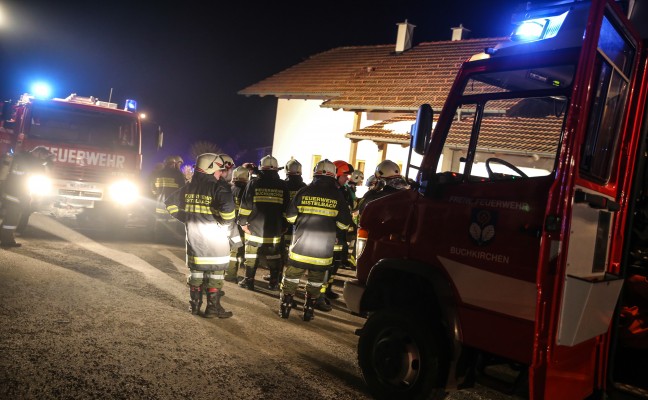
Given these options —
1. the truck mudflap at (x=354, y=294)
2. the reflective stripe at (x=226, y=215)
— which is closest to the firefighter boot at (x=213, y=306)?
the reflective stripe at (x=226, y=215)

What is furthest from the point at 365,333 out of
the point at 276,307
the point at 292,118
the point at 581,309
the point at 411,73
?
the point at 292,118

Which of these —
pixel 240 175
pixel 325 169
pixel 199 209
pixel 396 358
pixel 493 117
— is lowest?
pixel 396 358

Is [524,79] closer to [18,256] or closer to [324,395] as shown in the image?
[324,395]

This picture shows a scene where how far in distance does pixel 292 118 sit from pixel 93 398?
61.5ft

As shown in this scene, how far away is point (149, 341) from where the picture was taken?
498 centimetres

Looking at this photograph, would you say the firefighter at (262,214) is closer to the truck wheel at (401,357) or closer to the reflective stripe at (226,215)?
the reflective stripe at (226,215)

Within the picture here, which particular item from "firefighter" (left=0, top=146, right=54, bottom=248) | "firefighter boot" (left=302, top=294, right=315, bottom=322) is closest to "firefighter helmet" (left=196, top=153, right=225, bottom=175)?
"firefighter boot" (left=302, top=294, right=315, bottom=322)

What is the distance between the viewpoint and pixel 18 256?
8023 mm

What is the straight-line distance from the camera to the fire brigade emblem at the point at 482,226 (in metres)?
3.44

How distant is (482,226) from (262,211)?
471 cm

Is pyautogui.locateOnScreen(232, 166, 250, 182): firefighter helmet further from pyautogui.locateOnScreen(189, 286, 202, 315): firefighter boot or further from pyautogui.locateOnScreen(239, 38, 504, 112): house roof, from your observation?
pyautogui.locateOnScreen(239, 38, 504, 112): house roof

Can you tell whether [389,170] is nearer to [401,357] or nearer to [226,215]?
[226,215]

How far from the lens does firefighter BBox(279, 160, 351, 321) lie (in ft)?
20.4

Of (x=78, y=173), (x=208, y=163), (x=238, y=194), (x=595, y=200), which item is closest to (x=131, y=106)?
(x=78, y=173)
